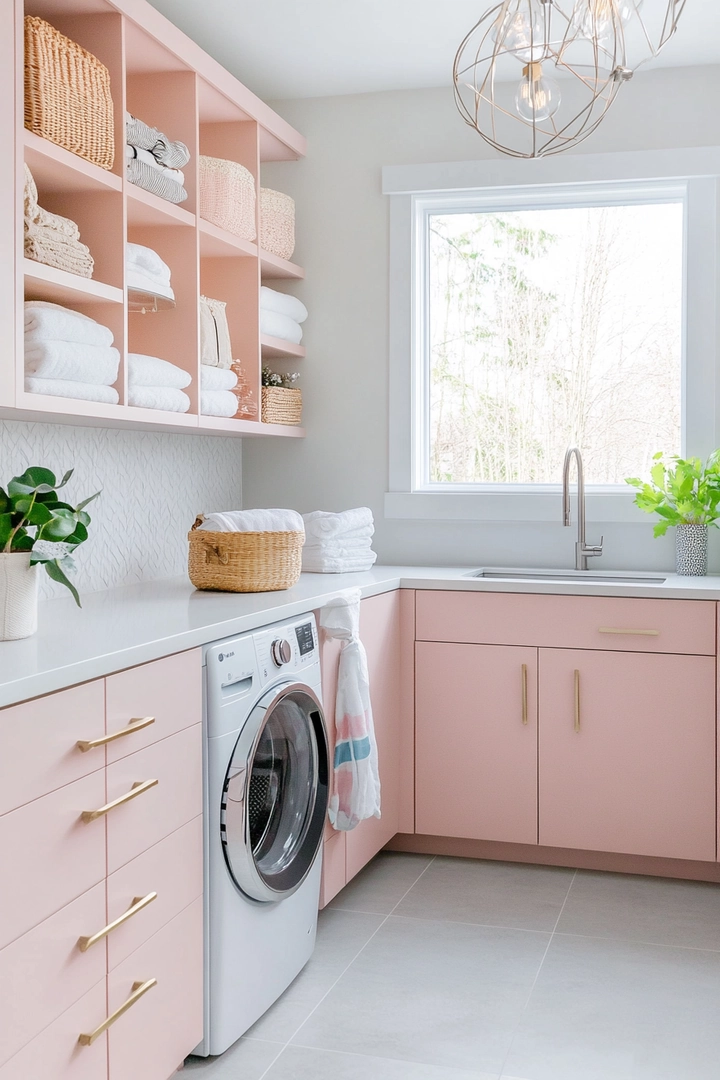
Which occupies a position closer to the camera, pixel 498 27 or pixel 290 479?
pixel 498 27

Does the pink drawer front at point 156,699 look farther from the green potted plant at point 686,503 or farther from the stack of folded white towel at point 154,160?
the green potted plant at point 686,503

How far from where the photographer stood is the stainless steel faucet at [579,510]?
333cm

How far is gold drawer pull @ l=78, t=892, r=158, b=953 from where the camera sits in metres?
1.61

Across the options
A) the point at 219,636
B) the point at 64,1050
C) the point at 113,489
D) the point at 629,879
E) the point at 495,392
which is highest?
the point at 495,392

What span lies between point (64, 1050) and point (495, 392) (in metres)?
2.68

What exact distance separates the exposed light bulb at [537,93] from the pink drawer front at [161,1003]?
5.25 feet

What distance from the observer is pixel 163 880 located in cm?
187

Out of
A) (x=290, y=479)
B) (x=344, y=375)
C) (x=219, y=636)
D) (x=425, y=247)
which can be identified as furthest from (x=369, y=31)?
(x=219, y=636)

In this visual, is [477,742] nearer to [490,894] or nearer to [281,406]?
[490,894]

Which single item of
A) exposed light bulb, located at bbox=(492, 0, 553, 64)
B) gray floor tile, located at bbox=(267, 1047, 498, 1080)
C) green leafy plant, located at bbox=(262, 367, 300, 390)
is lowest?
gray floor tile, located at bbox=(267, 1047, 498, 1080)

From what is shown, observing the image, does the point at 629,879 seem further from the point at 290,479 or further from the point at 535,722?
the point at 290,479

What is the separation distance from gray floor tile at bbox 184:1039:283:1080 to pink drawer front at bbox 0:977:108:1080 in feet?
1.28

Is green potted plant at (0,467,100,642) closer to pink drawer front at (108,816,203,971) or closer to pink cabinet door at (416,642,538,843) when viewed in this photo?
pink drawer front at (108,816,203,971)

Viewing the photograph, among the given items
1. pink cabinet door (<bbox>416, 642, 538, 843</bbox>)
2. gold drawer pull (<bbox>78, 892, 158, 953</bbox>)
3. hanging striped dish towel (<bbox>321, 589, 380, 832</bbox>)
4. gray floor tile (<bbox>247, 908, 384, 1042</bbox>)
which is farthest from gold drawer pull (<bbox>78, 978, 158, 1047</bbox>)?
pink cabinet door (<bbox>416, 642, 538, 843</bbox>)
